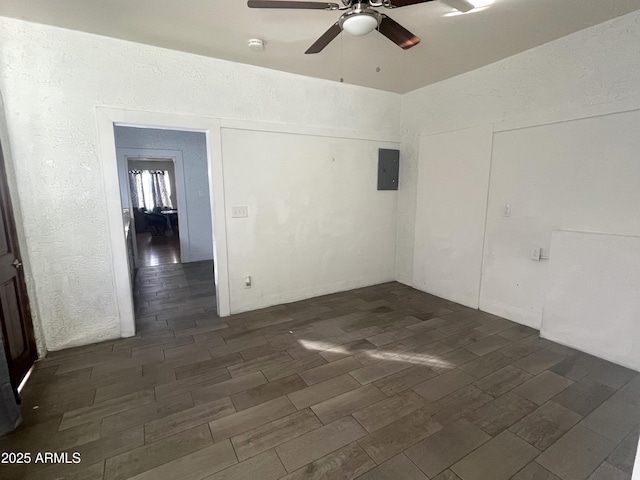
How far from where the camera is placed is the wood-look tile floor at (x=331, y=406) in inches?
64.6

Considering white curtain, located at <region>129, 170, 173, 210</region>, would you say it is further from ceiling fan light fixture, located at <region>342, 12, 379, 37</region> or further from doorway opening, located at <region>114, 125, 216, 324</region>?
ceiling fan light fixture, located at <region>342, 12, 379, 37</region>

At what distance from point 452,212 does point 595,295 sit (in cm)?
167

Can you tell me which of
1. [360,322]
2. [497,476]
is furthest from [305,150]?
[497,476]

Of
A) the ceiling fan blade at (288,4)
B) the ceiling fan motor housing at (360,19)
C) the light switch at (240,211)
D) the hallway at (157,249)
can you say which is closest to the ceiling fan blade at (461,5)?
the ceiling fan motor housing at (360,19)

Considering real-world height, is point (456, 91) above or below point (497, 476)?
above

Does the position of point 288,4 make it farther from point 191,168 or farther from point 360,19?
point 191,168

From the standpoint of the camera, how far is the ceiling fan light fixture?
1.74 m

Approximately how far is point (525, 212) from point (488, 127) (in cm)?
105

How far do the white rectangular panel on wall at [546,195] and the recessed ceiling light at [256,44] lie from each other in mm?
2667

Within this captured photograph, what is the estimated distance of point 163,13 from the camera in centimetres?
233

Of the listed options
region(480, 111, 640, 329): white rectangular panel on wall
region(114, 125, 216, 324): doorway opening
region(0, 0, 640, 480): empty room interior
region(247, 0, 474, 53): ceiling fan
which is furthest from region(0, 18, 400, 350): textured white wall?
region(480, 111, 640, 329): white rectangular panel on wall

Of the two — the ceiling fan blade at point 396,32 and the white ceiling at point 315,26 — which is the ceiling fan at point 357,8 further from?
the white ceiling at point 315,26

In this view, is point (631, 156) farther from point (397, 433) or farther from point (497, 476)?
point (397, 433)

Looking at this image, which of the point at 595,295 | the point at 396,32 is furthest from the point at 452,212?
the point at 396,32
